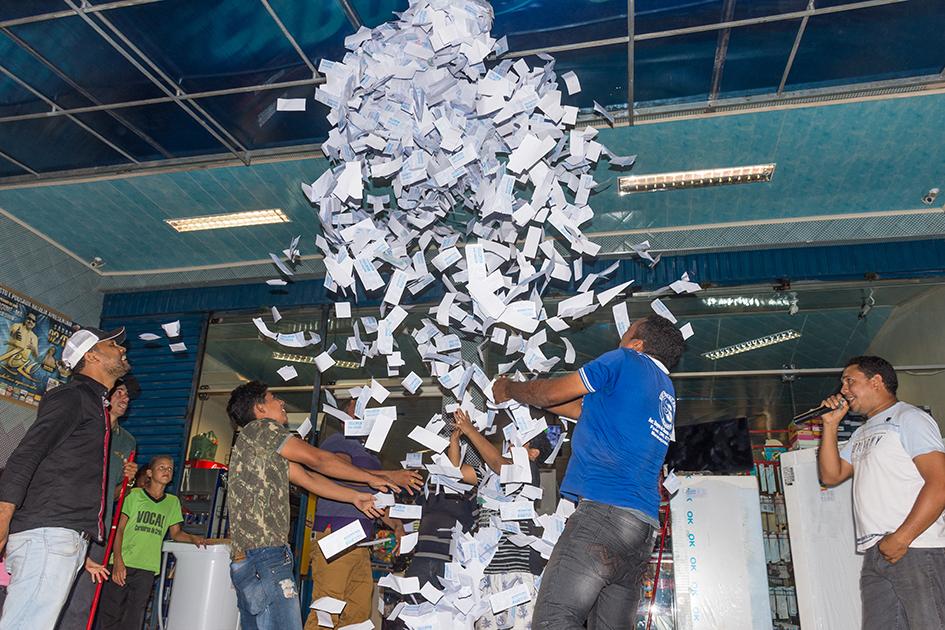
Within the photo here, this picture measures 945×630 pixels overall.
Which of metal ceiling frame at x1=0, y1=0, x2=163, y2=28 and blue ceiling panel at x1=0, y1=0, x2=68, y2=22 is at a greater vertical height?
blue ceiling panel at x1=0, y1=0, x2=68, y2=22

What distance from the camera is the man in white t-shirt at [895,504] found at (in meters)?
2.62

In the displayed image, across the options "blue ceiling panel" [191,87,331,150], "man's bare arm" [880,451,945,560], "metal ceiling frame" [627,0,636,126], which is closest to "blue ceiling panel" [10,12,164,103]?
"blue ceiling panel" [191,87,331,150]

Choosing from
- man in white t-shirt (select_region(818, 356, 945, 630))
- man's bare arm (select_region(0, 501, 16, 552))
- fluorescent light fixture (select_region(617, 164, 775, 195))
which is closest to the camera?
man's bare arm (select_region(0, 501, 16, 552))

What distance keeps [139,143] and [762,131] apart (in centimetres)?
413

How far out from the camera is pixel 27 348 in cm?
622

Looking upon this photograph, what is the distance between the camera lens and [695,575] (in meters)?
4.45

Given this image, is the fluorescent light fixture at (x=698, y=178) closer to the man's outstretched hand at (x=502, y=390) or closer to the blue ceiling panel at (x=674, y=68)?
the blue ceiling panel at (x=674, y=68)

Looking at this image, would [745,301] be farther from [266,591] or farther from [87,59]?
[87,59]

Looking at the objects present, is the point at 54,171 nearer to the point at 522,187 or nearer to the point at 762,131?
the point at 522,187

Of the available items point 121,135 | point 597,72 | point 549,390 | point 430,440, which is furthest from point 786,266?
point 121,135

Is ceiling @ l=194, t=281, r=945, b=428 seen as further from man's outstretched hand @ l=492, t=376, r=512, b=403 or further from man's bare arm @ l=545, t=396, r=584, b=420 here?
man's outstretched hand @ l=492, t=376, r=512, b=403

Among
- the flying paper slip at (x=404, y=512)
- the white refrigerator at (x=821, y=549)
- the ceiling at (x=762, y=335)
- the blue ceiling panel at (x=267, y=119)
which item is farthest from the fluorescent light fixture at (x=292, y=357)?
the white refrigerator at (x=821, y=549)

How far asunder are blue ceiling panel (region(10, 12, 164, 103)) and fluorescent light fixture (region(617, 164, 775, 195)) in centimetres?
324

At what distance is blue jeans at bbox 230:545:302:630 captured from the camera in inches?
108
